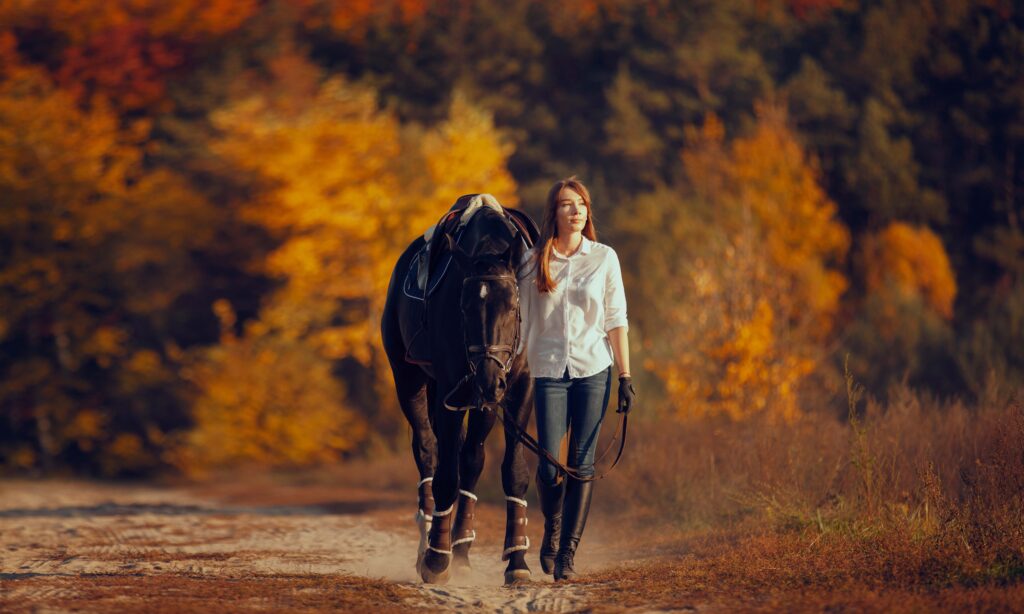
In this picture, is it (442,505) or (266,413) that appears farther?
(266,413)

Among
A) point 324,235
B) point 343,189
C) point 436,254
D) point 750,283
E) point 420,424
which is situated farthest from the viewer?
point 343,189

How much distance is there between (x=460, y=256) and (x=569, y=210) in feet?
2.19

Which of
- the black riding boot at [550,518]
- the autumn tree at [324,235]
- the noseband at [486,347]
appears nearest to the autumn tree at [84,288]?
the autumn tree at [324,235]

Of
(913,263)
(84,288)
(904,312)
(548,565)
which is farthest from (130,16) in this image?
(548,565)

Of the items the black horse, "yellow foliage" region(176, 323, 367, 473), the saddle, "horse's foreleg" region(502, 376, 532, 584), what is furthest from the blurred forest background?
"horse's foreleg" region(502, 376, 532, 584)

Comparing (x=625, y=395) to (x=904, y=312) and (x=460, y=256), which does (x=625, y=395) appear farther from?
(x=904, y=312)

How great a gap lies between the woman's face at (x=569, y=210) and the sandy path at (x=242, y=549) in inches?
78.7

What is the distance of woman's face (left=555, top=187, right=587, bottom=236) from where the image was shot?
723cm

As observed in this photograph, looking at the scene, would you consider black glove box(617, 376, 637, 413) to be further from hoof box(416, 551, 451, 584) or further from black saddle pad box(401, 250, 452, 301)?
hoof box(416, 551, 451, 584)

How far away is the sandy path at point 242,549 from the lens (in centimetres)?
689

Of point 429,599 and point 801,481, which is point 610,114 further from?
point 429,599

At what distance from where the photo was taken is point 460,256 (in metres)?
7.16

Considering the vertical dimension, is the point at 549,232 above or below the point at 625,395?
above

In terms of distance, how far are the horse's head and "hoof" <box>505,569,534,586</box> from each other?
3.67 ft
